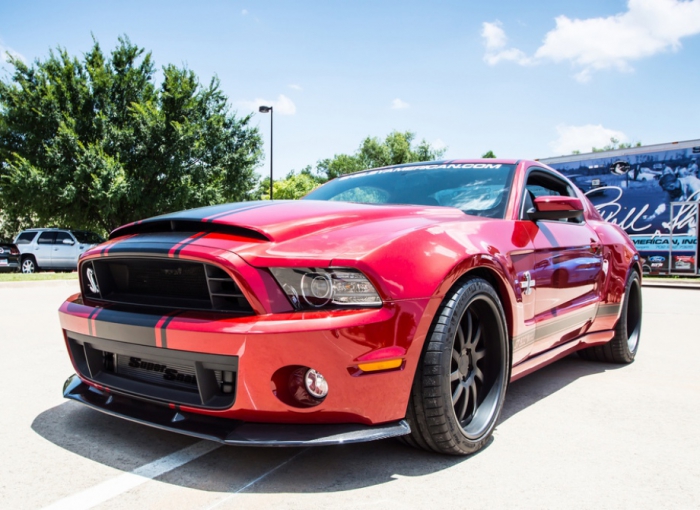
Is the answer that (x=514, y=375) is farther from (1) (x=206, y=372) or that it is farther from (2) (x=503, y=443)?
(1) (x=206, y=372)

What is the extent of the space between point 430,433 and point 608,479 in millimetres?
737

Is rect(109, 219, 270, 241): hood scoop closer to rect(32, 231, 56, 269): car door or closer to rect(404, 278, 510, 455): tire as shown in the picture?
rect(404, 278, 510, 455): tire

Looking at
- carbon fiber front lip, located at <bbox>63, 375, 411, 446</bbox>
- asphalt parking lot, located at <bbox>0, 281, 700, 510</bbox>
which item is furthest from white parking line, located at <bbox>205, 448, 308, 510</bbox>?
carbon fiber front lip, located at <bbox>63, 375, 411, 446</bbox>

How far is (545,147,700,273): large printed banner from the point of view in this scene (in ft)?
46.1

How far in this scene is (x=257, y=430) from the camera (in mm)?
2008

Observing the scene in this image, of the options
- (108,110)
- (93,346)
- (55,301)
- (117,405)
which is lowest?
(55,301)

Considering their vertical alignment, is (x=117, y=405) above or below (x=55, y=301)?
above

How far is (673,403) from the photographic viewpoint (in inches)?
131

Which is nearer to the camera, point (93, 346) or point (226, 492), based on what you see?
point (226, 492)

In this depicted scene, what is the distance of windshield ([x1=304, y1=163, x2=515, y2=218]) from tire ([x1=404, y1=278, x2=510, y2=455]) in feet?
2.33

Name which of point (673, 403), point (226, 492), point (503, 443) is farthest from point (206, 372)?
point (673, 403)

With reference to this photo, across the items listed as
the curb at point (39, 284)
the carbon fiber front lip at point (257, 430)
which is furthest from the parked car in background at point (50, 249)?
the carbon fiber front lip at point (257, 430)

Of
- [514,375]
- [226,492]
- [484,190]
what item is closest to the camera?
[226,492]

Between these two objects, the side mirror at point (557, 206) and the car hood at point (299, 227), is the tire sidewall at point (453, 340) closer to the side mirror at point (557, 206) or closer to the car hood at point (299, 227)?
the car hood at point (299, 227)
